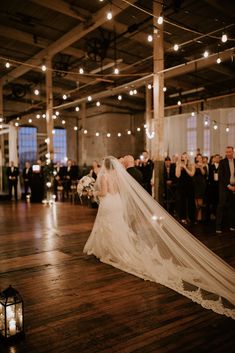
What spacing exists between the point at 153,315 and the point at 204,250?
0.98 m

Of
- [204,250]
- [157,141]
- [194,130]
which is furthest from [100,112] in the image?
[204,250]

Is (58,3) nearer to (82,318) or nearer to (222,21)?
(222,21)

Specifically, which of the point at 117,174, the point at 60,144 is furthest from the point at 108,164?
the point at 60,144

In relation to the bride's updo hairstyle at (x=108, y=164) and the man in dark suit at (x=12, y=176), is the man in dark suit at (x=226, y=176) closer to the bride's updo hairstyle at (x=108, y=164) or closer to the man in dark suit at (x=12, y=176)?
the bride's updo hairstyle at (x=108, y=164)

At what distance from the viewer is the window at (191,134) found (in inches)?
552

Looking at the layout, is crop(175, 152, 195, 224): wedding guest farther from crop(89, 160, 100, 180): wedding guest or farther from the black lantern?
the black lantern

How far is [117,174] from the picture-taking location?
455 cm

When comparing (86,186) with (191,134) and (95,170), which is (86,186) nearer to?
(95,170)

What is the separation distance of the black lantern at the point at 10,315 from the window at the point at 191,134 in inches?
488

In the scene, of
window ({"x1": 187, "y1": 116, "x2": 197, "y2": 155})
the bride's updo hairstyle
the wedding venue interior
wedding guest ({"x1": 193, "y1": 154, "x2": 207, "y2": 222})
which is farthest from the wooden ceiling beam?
window ({"x1": 187, "y1": 116, "x2": 197, "y2": 155})

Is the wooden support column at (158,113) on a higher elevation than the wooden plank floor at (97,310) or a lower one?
higher

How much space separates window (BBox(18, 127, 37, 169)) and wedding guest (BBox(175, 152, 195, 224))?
12.8 metres

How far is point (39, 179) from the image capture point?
11.7 meters

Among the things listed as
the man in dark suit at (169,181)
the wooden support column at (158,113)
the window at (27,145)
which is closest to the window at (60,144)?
the window at (27,145)
